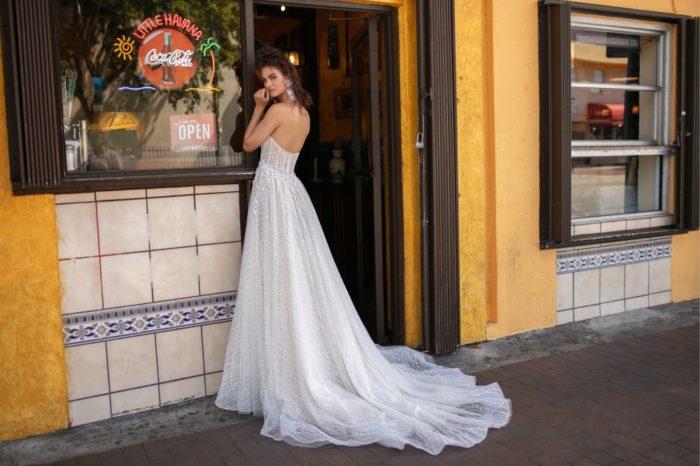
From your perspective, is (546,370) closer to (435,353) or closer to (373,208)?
(435,353)

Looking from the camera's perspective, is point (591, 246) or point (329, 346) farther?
point (591, 246)

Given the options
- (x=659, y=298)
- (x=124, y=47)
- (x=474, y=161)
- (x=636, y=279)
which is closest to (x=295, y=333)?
(x=124, y=47)

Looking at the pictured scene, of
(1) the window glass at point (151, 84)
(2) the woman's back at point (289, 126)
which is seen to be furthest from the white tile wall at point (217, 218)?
(2) the woman's back at point (289, 126)

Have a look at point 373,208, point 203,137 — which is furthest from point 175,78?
point 373,208

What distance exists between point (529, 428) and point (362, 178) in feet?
8.02

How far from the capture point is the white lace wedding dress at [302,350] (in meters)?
4.07

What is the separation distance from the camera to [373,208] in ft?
17.9

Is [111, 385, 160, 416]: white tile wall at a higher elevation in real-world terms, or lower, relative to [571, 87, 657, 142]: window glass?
lower

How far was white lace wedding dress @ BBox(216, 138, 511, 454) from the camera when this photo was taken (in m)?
4.07

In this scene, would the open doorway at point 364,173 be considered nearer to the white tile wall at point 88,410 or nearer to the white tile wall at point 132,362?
the white tile wall at point 132,362

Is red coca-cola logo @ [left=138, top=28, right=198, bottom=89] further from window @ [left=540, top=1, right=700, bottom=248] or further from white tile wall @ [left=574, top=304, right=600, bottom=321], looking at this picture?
white tile wall @ [left=574, top=304, right=600, bottom=321]

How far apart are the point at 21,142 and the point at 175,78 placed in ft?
3.35

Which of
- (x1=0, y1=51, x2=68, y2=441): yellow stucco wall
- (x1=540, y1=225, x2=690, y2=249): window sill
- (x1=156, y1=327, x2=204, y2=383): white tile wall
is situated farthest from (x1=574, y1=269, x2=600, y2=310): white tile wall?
(x1=0, y1=51, x2=68, y2=441): yellow stucco wall

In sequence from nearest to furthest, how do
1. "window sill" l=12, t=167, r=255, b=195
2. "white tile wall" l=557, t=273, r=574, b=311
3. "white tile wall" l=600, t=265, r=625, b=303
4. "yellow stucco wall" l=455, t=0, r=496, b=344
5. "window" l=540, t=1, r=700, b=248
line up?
"window sill" l=12, t=167, r=255, b=195 → "yellow stucco wall" l=455, t=0, r=496, b=344 → "window" l=540, t=1, r=700, b=248 → "white tile wall" l=557, t=273, r=574, b=311 → "white tile wall" l=600, t=265, r=625, b=303
